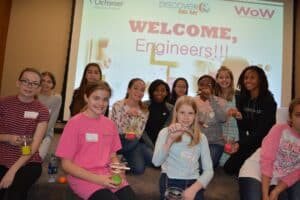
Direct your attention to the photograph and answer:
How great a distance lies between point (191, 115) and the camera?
2.20 meters

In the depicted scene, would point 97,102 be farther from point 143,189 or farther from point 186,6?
point 186,6

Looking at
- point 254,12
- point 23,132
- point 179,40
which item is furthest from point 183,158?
point 254,12

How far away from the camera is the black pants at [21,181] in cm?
202

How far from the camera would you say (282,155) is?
2.28 metres

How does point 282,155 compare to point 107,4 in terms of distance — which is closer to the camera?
point 282,155

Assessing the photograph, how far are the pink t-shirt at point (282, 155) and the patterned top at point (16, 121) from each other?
5.45ft

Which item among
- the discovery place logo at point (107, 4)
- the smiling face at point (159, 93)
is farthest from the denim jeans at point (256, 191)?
the discovery place logo at point (107, 4)

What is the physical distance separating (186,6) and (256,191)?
3.21 metres

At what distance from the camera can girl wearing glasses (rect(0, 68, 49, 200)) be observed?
2.15 meters

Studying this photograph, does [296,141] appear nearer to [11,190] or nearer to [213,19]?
[11,190]

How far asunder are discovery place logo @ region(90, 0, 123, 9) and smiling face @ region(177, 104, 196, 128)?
282 centimetres

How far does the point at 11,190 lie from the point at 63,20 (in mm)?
3188

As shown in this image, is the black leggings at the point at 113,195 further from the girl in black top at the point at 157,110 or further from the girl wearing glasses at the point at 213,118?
the girl in black top at the point at 157,110

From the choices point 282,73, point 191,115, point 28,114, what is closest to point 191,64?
point 282,73
